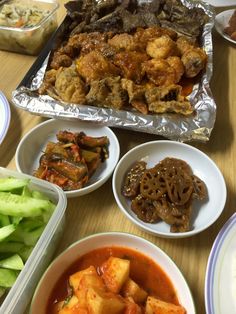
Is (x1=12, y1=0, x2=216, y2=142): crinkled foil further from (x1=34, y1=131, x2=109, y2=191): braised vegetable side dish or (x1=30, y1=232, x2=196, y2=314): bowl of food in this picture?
(x1=30, y1=232, x2=196, y2=314): bowl of food

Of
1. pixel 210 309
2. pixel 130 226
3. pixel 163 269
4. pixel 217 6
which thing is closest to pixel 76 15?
pixel 217 6

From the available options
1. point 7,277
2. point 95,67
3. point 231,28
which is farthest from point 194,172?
point 231,28

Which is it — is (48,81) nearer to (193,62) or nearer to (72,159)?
(72,159)

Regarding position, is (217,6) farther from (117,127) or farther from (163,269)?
(163,269)

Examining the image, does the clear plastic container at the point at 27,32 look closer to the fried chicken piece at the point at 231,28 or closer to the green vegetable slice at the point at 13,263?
the fried chicken piece at the point at 231,28

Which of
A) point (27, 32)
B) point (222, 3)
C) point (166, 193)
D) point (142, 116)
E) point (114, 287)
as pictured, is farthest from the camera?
point (222, 3)

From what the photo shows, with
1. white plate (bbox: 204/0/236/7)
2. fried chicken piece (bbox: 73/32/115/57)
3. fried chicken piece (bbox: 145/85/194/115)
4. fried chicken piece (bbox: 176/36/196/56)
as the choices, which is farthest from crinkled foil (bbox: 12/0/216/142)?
white plate (bbox: 204/0/236/7)
